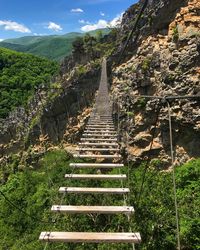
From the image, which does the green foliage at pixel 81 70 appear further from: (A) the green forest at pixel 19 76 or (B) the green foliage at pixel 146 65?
(A) the green forest at pixel 19 76

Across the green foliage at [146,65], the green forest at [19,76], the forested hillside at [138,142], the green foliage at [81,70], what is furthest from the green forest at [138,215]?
the green forest at [19,76]

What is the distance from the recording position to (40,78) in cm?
8812

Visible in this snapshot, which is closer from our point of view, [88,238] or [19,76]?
[88,238]

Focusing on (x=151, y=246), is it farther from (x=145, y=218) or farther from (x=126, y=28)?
(x=126, y=28)

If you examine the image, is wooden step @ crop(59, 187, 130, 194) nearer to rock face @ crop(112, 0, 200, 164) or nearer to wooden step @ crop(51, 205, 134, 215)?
wooden step @ crop(51, 205, 134, 215)

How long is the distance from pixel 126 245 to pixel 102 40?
41544mm

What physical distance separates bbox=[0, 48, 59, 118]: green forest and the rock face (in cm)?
4450

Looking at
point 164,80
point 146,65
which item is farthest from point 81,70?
point 164,80

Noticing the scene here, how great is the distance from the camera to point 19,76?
87750 millimetres

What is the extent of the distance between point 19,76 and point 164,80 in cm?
6864

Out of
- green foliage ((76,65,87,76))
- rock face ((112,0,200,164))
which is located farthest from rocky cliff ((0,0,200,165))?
green foliage ((76,65,87,76))

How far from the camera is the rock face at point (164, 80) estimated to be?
2281cm

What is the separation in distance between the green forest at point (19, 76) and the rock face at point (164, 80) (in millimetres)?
44502

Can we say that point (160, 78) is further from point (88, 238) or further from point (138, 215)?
point (88, 238)
